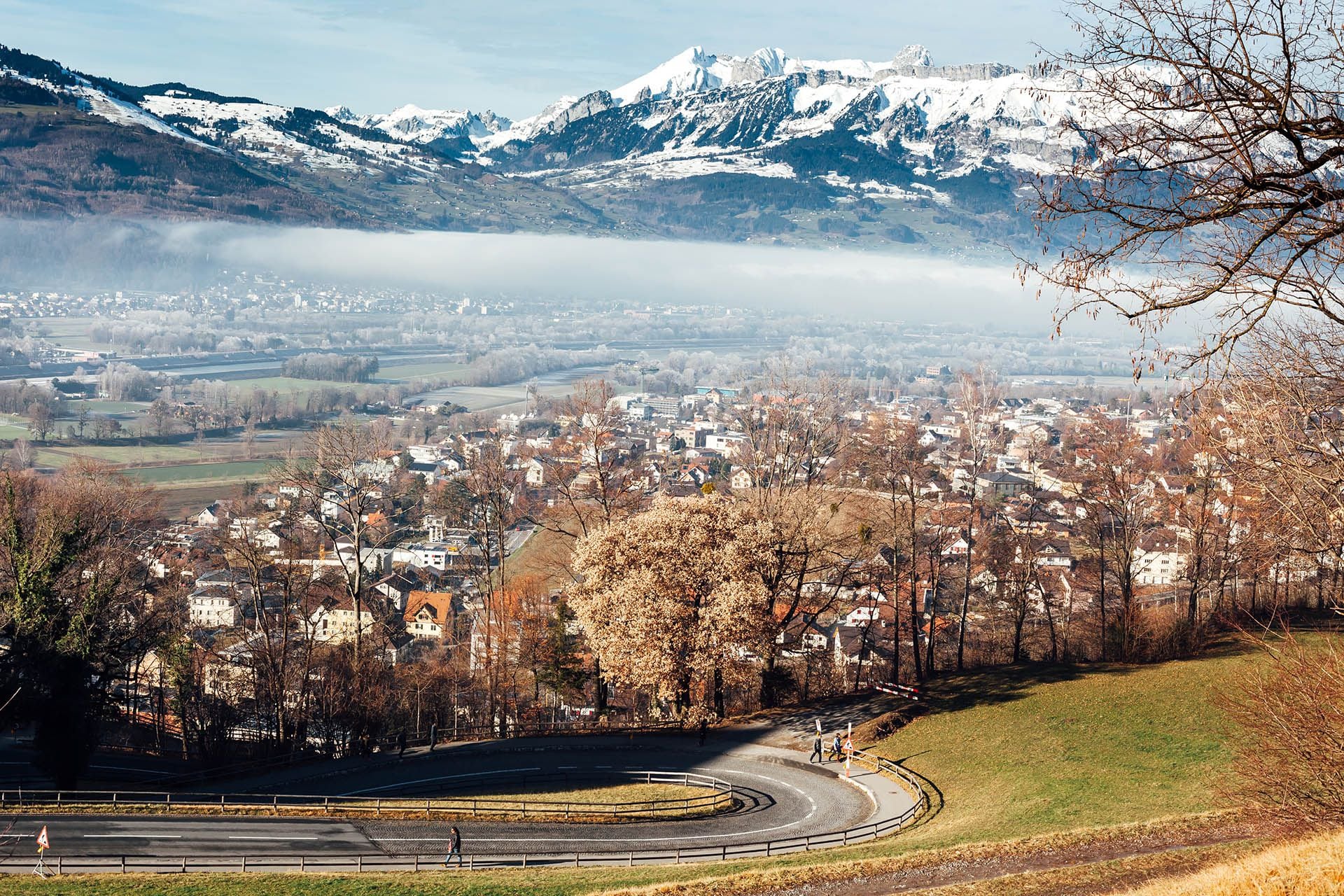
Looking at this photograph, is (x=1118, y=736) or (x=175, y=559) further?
(x=175, y=559)

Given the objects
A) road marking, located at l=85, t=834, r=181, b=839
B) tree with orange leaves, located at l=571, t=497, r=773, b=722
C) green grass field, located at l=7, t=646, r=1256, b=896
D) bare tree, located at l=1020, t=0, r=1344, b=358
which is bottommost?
road marking, located at l=85, t=834, r=181, b=839

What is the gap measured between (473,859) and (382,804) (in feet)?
13.6

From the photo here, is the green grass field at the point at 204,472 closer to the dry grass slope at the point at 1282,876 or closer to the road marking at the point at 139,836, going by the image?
the road marking at the point at 139,836

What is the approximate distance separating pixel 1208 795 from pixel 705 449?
77.2 meters

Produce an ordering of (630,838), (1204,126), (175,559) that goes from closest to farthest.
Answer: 1. (1204,126)
2. (630,838)
3. (175,559)

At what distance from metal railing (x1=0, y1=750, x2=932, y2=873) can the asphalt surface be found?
0.14m

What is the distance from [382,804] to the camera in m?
22.3

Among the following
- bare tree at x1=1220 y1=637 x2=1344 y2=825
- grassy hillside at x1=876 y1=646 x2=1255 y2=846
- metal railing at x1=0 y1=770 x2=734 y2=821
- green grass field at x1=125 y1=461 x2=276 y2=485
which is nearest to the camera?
bare tree at x1=1220 y1=637 x2=1344 y2=825

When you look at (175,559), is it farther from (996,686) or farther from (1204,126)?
(1204,126)

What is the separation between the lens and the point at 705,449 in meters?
94.9

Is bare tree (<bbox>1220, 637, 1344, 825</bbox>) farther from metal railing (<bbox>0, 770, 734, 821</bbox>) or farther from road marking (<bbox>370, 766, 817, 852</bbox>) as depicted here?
metal railing (<bbox>0, 770, 734, 821</bbox>)

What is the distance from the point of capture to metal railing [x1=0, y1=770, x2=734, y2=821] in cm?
2152

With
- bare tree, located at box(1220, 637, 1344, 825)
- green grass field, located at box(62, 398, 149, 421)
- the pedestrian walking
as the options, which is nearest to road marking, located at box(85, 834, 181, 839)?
the pedestrian walking

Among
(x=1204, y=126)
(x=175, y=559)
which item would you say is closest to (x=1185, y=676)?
(x=1204, y=126)
